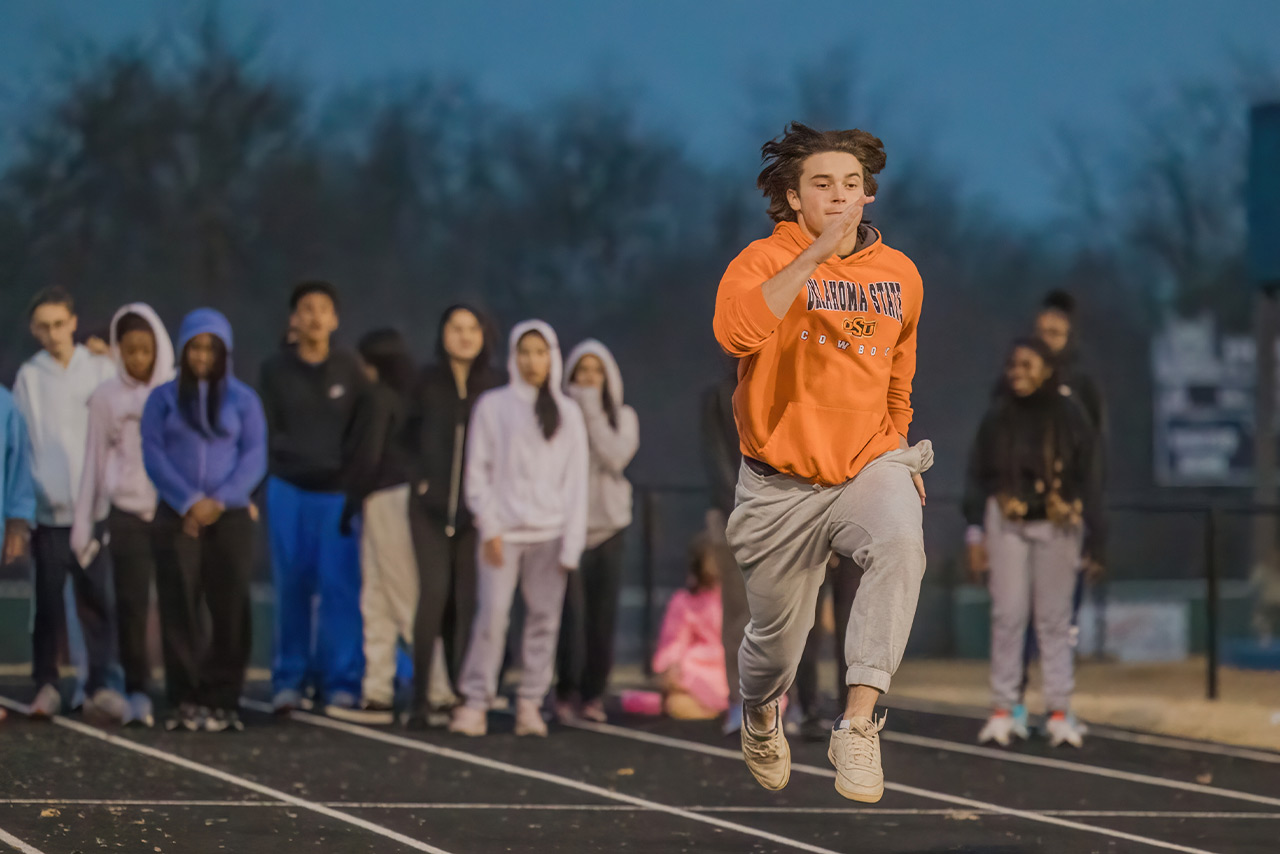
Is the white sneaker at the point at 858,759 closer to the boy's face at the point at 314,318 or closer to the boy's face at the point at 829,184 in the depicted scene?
the boy's face at the point at 829,184

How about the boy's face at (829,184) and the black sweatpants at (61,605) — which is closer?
the boy's face at (829,184)

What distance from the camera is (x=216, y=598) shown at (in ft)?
24.9

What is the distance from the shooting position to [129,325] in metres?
7.70

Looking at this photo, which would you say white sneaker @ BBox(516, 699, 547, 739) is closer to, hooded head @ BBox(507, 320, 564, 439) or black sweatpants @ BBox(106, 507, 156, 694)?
hooded head @ BBox(507, 320, 564, 439)

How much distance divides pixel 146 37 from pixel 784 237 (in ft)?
101

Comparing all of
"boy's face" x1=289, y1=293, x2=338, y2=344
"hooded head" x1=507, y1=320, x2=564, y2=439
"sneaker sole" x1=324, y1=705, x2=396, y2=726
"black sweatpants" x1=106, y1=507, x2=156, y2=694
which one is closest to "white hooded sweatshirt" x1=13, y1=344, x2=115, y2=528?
"black sweatpants" x1=106, y1=507, x2=156, y2=694

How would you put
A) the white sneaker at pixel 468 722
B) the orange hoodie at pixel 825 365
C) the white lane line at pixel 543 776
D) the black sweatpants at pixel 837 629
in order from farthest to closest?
the white sneaker at pixel 468 722 < the black sweatpants at pixel 837 629 < the white lane line at pixel 543 776 < the orange hoodie at pixel 825 365

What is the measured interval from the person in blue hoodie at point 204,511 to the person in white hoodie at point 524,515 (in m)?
1.02

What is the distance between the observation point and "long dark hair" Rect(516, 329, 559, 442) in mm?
7742

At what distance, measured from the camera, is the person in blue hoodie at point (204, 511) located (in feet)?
24.5

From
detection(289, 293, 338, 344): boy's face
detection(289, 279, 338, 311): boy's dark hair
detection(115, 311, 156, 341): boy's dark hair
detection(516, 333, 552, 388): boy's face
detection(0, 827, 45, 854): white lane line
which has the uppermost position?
detection(289, 279, 338, 311): boy's dark hair

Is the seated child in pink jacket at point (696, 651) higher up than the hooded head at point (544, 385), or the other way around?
the hooded head at point (544, 385)

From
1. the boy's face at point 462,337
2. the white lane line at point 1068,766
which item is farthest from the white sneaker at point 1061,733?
the boy's face at point 462,337

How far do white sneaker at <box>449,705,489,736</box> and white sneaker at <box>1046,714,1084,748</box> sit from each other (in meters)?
2.65
